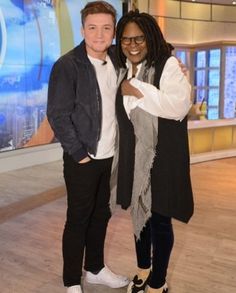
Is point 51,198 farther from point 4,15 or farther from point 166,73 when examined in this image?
point 166,73

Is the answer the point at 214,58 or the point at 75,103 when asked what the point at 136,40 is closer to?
the point at 75,103

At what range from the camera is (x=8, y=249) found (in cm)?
251

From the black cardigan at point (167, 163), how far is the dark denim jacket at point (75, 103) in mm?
111

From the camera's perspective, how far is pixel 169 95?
1.44 m

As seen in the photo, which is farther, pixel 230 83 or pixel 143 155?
pixel 230 83

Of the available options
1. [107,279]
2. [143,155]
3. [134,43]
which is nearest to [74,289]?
[107,279]

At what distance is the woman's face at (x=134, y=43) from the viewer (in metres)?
1.48

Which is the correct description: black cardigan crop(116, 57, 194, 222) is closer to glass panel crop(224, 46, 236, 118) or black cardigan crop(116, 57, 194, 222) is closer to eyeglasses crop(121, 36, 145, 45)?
eyeglasses crop(121, 36, 145, 45)

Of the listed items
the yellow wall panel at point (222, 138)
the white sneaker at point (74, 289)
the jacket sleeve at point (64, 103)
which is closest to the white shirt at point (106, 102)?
the jacket sleeve at point (64, 103)

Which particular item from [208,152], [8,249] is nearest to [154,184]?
[8,249]

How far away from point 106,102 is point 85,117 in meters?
0.11

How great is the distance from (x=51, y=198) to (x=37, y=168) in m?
1.02

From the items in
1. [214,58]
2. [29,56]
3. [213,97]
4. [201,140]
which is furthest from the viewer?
[213,97]

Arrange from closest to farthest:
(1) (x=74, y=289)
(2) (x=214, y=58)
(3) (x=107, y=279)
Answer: (1) (x=74, y=289), (3) (x=107, y=279), (2) (x=214, y=58)
